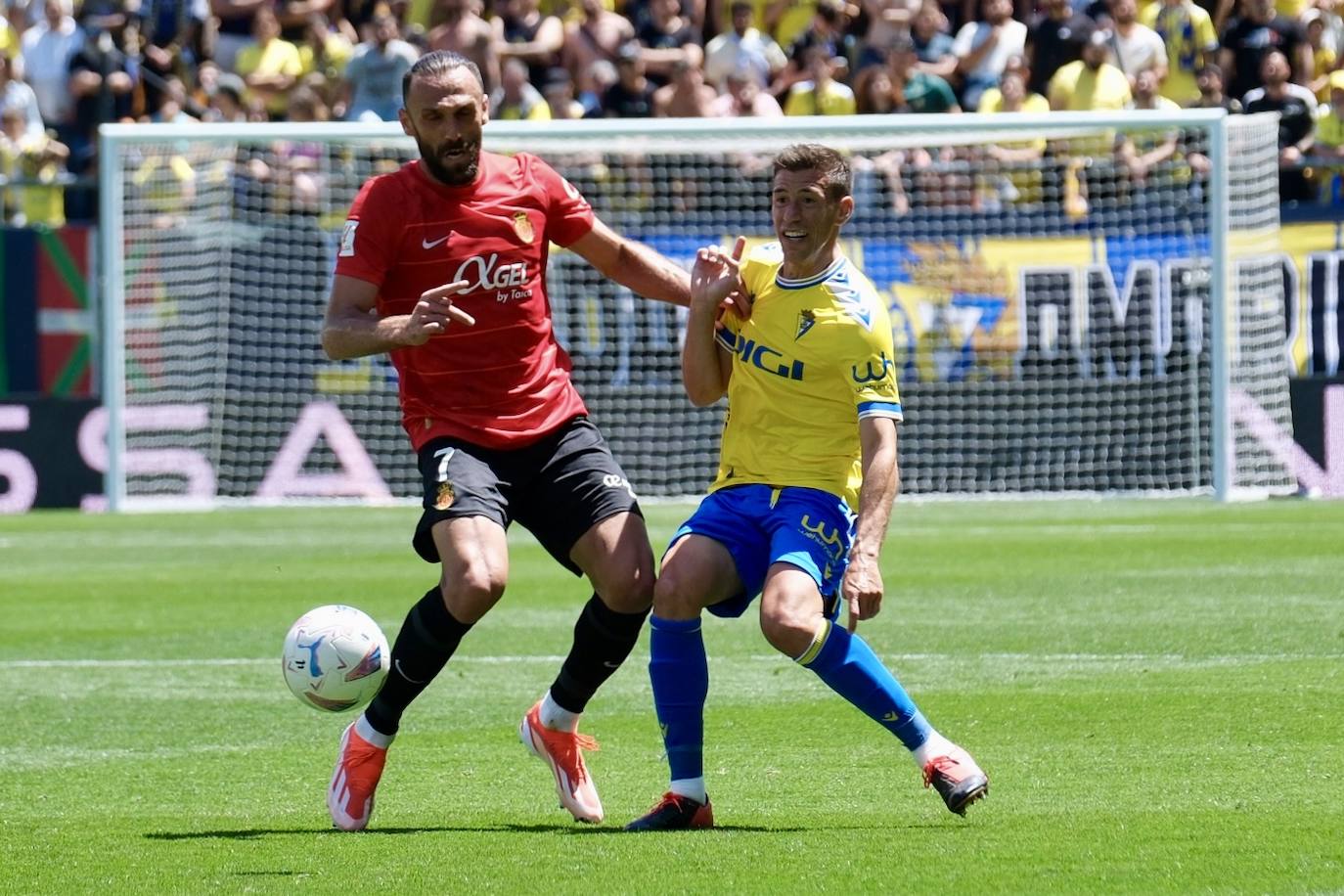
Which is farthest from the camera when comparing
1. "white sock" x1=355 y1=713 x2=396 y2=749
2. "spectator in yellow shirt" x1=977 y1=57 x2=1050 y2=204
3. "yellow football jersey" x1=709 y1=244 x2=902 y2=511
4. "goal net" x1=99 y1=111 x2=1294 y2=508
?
"spectator in yellow shirt" x1=977 y1=57 x2=1050 y2=204

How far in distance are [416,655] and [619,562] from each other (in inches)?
26.4

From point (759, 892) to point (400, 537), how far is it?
11.1 metres

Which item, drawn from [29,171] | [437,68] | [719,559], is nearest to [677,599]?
[719,559]

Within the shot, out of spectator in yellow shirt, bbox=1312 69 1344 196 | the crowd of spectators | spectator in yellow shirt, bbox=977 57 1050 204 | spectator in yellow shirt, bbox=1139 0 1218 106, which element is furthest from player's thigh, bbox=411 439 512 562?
spectator in yellow shirt, bbox=1139 0 1218 106

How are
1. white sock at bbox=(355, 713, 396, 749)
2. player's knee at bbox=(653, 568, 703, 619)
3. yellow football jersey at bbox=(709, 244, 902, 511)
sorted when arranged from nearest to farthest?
player's knee at bbox=(653, 568, 703, 619) < yellow football jersey at bbox=(709, 244, 902, 511) < white sock at bbox=(355, 713, 396, 749)

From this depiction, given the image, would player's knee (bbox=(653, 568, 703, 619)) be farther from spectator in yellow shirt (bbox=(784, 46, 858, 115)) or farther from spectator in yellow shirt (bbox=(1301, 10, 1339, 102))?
spectator in yellow shirt (bbox=(1301, 10, 1339, 102))

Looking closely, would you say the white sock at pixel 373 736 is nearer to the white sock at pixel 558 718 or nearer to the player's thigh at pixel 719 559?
the white sock at pixel 558 718

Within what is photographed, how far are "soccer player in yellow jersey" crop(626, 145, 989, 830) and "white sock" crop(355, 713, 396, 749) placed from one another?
2.77 feet

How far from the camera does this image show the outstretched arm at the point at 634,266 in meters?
6.88

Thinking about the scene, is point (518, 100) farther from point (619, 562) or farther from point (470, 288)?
point (619, 562)

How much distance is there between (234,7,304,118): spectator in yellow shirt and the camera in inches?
835

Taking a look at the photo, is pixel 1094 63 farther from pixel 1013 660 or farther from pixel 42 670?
pixel 42 670

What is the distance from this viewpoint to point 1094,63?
18.9 meters

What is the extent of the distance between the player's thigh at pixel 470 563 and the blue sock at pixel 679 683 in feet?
1.65
